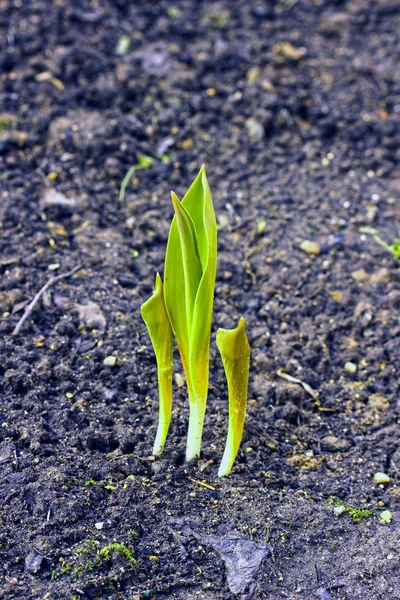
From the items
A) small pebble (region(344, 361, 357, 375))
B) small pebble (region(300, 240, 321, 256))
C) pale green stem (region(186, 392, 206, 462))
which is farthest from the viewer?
small pebble (region(300, 240, 321, 256))

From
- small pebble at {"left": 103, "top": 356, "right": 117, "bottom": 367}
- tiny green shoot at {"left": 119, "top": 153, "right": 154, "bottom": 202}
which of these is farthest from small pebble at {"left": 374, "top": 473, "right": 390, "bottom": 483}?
tiny green shoot at {"left": 119, "top": 153, "right": 154, "bottom": 202}

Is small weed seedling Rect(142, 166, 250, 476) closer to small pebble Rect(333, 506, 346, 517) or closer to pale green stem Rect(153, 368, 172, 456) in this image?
pale green stem Rect(153, 368, 172, 456)

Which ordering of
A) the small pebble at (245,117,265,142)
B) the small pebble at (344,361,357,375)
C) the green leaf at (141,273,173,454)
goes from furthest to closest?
the small pebble at (245,117,265,142)
the small pebble at (344,361,357,375)
the green leaf at (141,273,173,454)

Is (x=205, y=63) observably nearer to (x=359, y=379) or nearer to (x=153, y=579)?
(x=359, y=379)

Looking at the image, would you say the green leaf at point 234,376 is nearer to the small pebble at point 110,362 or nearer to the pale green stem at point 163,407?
the pale green stem at point 163,407

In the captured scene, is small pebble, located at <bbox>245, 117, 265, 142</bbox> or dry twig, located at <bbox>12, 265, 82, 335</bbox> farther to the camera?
small pebble, located at <bbox>245, 117, 265, 142</bbox>

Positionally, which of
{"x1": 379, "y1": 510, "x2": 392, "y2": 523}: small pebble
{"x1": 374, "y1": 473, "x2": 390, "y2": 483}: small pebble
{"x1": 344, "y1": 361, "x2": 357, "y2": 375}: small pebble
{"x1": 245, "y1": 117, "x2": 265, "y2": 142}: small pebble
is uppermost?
{"x1": 245, "y1": 117, "x2": 265, "y2": 142}: small pebble

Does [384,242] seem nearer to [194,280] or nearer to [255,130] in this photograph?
[255,130]
